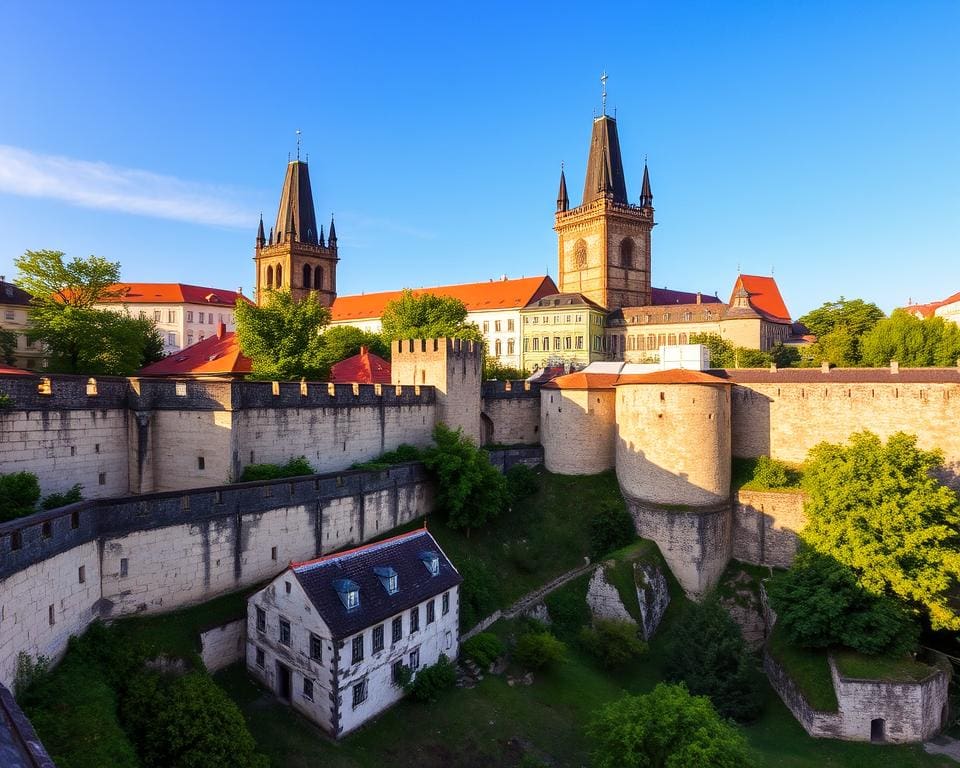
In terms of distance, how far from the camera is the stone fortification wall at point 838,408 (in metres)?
34.9

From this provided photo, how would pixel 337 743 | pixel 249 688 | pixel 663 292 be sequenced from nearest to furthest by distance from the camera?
1. pixel 337 743
2. pixel 249 688
3. pixel 663 292

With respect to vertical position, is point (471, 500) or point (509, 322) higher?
point (509, 322)

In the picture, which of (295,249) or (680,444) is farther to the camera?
(295,249)

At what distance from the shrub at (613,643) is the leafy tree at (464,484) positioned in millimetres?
8032

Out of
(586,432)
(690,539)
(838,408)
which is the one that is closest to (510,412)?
(586,432)

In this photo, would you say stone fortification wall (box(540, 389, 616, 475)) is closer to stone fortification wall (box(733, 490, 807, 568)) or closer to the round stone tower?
the round stone tower

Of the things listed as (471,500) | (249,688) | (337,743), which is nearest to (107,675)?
(249,688)

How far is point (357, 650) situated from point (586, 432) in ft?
75.0

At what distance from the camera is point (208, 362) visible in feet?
136

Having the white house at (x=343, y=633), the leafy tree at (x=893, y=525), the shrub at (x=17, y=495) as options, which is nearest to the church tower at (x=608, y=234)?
the leafy tree at (x=893, y=525)

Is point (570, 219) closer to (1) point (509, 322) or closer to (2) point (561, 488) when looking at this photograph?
(1) point (509, 322)

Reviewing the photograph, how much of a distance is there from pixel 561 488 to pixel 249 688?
22.2 m

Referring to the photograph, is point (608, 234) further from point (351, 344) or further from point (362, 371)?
point (362, 371)

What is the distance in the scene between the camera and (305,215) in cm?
9050
